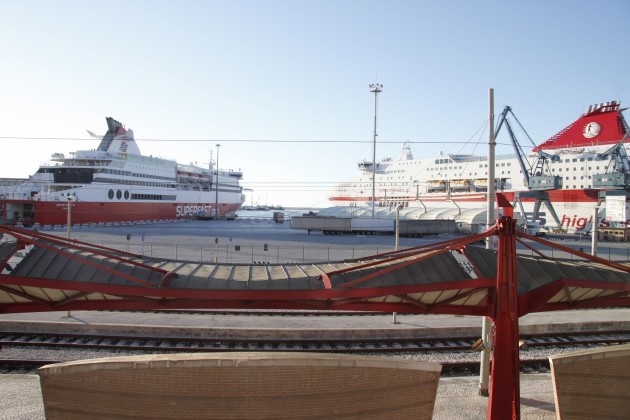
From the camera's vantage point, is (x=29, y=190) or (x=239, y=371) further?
(x=29, y=190)

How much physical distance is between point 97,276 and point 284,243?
29.9 m

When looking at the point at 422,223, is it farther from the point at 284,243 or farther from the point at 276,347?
the point at 276,347

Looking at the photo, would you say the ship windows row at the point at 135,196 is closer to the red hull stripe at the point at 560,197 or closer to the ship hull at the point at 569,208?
the red hull stripe at the point at 560,197

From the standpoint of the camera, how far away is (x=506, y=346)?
23.7 feet

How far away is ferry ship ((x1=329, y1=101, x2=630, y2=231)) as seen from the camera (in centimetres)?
5253

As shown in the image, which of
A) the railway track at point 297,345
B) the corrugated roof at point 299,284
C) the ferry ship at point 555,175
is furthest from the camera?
the ferry ship at point 555,175

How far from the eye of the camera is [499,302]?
7.19 metres

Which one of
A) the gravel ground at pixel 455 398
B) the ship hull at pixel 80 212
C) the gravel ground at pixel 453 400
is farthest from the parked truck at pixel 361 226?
the gravel ground at pixel 453 400

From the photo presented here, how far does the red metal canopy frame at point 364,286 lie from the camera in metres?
7.05

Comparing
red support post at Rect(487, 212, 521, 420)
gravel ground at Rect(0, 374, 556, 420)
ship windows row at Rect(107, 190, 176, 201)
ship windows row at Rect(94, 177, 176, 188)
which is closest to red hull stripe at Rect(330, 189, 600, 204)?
gravel ground at Rect(0, 374, 556, 420)

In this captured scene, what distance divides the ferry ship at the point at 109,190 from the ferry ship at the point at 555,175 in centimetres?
3835

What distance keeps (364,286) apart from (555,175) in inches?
2416

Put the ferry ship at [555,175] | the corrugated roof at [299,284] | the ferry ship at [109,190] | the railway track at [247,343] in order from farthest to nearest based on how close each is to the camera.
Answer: the ferry ship at [109,190] < the ferry ship at [555,175] < the railway track at [247,343] < the corrugated roof at [299,284]

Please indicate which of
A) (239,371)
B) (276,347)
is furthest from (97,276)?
(276,347)
